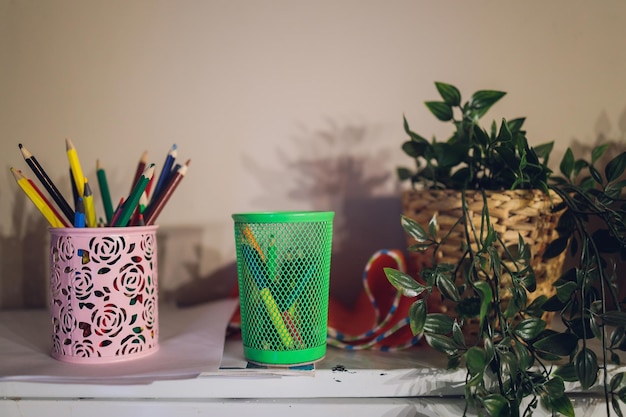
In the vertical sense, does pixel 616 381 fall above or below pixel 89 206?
below

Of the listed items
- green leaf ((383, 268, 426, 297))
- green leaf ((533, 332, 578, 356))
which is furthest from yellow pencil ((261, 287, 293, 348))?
green leaf ((533, 332, 578, 356))

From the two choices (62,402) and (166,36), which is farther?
(166,36)

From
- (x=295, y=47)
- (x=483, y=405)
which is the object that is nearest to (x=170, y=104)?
(x=295, y=47)

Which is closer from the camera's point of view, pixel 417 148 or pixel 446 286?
pixel 446 286

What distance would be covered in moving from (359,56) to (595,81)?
1.18 feet

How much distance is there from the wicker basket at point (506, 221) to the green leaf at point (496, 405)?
121 mm

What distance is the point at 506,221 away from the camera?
0.49 meters

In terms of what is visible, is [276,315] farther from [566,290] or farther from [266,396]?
[566,290]

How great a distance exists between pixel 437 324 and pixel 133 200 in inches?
12.9

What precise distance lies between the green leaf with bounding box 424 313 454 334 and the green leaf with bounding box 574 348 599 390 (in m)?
0.11

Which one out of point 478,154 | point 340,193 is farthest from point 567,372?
point 340,193

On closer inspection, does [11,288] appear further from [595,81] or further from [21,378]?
[595,81]

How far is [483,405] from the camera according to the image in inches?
14.9

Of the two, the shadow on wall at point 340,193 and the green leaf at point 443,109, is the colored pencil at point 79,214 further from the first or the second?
the green leaf at point 443,109
